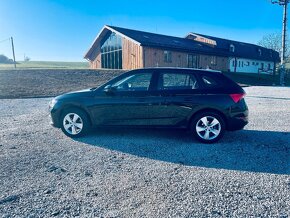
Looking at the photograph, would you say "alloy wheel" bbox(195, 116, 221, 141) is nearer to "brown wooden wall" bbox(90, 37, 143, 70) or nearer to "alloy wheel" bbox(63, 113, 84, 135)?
"alloy wheel" bbox(63, 113, 84, 135)

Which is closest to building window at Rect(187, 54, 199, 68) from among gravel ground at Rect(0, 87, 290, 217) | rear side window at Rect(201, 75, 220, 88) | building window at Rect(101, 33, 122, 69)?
building window at Rect(101, 33, 122, 69)

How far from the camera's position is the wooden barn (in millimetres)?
26281

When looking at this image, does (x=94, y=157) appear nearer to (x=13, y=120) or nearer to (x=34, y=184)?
(x=34, y=184)

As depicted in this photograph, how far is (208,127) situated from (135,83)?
6.25ft

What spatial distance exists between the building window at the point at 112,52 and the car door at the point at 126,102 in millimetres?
24828

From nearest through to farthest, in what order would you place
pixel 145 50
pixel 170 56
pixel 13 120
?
pixel 13 120 < pixel 145 50 < pixel 170 56

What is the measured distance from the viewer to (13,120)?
7.42m

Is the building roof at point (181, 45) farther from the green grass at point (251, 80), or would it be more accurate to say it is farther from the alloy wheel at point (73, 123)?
the alloy wheel at point (73, 123)

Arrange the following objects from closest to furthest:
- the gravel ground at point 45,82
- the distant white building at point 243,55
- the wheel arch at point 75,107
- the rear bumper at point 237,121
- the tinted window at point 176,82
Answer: the rear bumper at point 237,121
the tinted window at point 176,82
the wheel arch at point 75,107
the gravel ground at point 45,82
the distant white building at point 243,55

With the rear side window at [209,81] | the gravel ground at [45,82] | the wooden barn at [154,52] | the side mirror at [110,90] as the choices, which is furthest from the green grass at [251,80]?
the side mirror at [110,90]

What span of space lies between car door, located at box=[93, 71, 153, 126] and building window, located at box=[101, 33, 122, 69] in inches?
977

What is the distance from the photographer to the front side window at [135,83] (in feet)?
16.6

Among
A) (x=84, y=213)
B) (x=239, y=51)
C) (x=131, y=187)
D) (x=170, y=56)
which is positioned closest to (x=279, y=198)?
(x=131, y=187)

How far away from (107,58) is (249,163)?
29.9 metres
